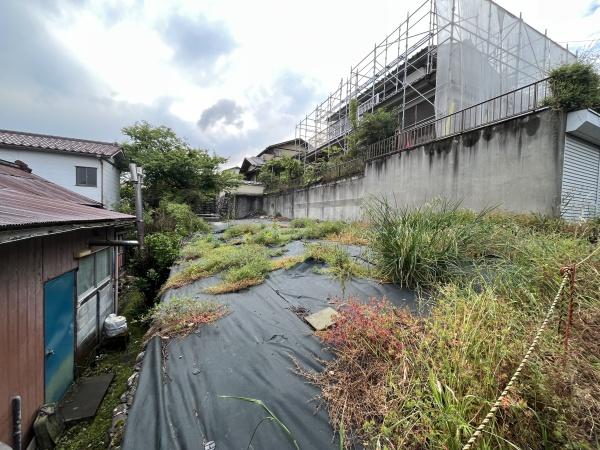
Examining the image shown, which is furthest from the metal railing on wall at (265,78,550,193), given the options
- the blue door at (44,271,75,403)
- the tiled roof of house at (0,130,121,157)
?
the tiled roof of house at (0,130,121,157)

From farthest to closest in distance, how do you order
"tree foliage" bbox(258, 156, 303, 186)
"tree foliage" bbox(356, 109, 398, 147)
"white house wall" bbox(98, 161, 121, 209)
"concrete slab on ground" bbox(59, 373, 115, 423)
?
1. "tree foliage" bbox(258, 156, 303, 186)
2. "white house wall" bbox(98, 161, 121, 209)
3. "tree foliage" bbox(356, 109, 398, 147)
4. "concrete slab on ground" bbox(59, 373, 115, 423)

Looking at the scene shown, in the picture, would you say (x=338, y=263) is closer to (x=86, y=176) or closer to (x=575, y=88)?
(x=575, y=88)

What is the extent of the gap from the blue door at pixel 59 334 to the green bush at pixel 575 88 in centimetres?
903

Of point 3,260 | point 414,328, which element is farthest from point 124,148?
point 414,328

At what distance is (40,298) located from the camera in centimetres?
308

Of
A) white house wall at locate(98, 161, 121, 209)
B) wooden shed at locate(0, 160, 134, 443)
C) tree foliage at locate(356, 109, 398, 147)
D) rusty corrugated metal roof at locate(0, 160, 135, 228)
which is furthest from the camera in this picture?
white house wall at locate(98, 161, 121, 209)

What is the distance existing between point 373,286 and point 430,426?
2015mm

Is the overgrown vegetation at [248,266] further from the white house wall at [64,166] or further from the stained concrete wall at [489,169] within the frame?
the white house wall at [64,166]

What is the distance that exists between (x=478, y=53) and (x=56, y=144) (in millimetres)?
18100

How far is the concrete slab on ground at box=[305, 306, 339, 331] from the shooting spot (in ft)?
7.96

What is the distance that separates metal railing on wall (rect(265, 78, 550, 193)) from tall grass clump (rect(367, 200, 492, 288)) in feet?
13.2

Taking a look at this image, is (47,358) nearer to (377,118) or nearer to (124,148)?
(377,118)

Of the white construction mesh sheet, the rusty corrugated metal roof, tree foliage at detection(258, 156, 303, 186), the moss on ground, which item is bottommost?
the moss on ground

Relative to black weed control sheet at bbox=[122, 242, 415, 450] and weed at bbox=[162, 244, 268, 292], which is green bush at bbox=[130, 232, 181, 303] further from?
black weed control sheet at bbox=[122, 242, 415, 450]
